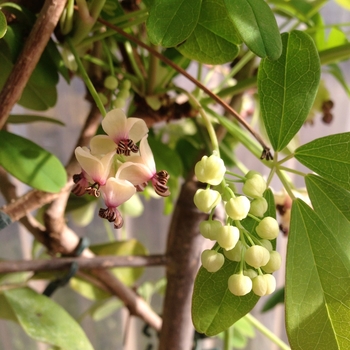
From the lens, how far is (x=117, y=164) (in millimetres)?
296

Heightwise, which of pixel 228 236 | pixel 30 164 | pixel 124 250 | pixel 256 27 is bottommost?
pixel 124 250

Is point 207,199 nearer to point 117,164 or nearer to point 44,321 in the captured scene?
point 117,164

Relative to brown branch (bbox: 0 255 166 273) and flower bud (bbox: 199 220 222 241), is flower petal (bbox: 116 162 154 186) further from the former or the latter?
brown branch (bbox: 0 255 166 273)

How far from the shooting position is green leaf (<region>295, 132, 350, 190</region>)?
0.32m

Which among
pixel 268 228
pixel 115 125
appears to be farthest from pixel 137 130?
pixel 268 228

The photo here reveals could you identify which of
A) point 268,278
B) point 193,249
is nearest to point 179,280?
point 193,249

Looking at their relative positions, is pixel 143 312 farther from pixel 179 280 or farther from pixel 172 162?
pixel 172 162

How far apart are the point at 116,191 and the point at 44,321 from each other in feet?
0.98

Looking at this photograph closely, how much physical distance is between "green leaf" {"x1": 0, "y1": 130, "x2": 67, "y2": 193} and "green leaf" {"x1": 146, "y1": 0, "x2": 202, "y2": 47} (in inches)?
6.6

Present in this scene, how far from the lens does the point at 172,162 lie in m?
0.59

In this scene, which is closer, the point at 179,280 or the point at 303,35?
the point at 303,35

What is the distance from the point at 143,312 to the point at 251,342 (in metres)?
0.90

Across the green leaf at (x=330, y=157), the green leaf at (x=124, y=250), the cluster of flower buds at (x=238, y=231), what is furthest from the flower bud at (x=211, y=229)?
the green leaf at (x=124, y=250)

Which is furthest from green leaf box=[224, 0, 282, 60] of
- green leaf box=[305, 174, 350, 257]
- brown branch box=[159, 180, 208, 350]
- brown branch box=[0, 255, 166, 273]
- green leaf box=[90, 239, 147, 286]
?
green leaf box=[90, 239, 147, 286]
